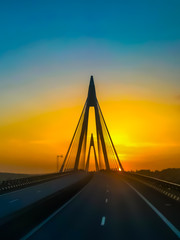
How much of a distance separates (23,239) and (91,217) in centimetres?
543

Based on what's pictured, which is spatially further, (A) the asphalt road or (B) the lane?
(B) the lane

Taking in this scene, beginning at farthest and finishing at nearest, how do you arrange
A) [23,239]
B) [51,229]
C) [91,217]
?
[91,217] < [51,229] < [23,239]

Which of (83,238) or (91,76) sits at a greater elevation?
(91,76)

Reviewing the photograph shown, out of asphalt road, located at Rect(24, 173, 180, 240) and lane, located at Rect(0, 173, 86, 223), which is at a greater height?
lane, located at Rect(0, 173, 86, 223)

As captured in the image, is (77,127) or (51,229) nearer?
(51,229)

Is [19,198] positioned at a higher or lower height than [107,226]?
higher

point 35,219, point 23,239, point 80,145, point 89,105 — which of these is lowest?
point 23,239

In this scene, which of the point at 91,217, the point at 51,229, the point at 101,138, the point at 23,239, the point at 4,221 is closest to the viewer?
the point at 4,221

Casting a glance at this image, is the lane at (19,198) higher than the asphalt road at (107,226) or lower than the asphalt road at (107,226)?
higher

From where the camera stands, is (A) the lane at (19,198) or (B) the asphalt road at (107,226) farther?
(A) the lane at (19,198)

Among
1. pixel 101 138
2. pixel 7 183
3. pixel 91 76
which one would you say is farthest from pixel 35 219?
pixel 91 76

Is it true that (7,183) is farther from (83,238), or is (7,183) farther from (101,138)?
(101,138)

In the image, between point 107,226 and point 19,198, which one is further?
point 19,198

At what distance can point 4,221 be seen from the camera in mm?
8750
